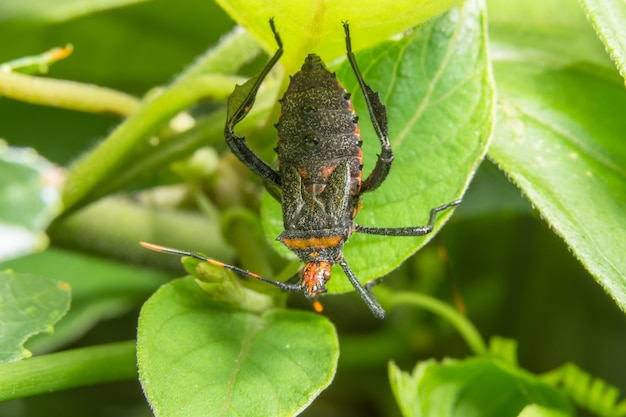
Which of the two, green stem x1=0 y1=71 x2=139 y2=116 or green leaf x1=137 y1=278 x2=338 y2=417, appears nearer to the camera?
green leaf x1=137 y1=278 x2=338 y2=417

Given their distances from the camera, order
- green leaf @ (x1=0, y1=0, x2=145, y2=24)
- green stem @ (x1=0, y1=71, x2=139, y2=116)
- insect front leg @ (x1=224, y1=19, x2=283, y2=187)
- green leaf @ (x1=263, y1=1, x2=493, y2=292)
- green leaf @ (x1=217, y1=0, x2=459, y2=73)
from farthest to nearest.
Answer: green leaf @ (x1=0, y1=0, x2=145, y2=24) < green stem @ (x1=0, y1=71, x2=139, y2=116) < insect front leg @ (x1=224, y1=19, x2=283, y2=187) < green leaf @ (x1=263, y1=1, x2=493, y2=292) < green leaf @ (x1=217, y1=0, x2=459, y2=73)

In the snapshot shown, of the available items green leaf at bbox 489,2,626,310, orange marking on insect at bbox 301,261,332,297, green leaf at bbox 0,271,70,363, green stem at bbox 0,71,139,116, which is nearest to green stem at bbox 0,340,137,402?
green leaf at bbox 0,271,70,363

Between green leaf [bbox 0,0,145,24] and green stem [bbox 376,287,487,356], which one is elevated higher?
green leaf [bbox 0,0,145,24]

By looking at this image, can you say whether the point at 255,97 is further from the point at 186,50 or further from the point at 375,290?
the point at 186,50

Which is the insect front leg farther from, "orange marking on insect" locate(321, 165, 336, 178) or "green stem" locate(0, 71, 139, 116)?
"green stem" locate(0, 71, 139, 116)

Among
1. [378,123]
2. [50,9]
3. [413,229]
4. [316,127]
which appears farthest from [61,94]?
[413,229]

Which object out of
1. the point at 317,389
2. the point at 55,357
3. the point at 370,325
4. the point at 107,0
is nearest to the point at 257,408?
the point at 317,389

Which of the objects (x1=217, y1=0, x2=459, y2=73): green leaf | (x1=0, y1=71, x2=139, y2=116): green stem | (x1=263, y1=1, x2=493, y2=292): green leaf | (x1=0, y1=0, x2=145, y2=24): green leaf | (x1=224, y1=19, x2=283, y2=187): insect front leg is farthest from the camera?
(x1=0, y1=0, x2=145, y2=24): green leaf

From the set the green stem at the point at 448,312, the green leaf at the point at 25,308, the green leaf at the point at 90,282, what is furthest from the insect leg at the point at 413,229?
the green leaf at the point at 90,282
